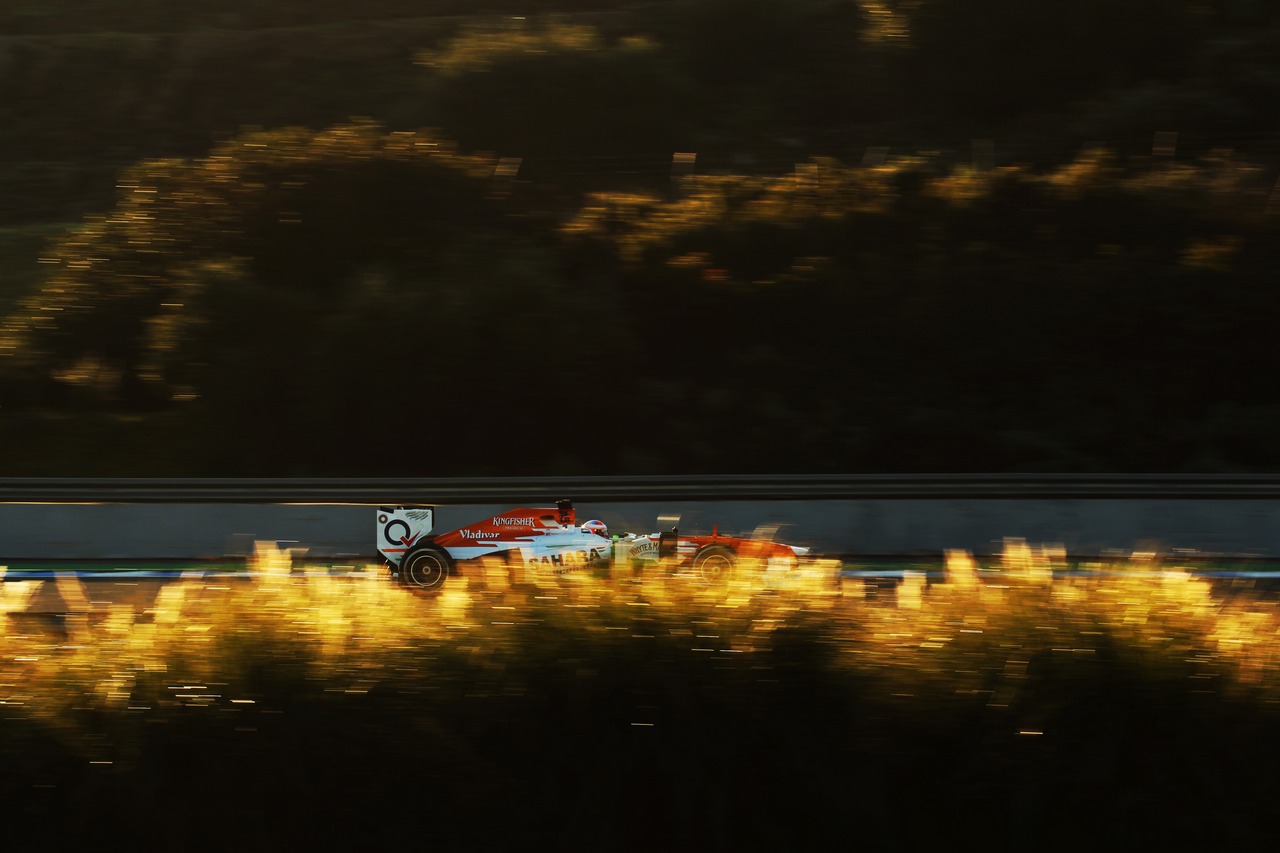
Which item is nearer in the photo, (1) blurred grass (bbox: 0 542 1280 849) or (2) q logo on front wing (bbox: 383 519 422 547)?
(1) blurred grass (bbox: 0 542 1280 849)

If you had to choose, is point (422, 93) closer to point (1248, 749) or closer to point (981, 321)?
point (981, 321)

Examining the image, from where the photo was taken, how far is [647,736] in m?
5.72

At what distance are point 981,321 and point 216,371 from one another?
1290cm

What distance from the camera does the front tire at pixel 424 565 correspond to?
485 inches

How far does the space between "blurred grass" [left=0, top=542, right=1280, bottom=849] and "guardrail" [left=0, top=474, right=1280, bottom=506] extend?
10.3 meters

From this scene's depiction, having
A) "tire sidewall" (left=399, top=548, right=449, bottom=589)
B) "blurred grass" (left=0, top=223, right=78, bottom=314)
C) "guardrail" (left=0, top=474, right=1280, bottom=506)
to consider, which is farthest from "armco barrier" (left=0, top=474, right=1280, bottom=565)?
"blurred grass" (left=0, top=223, right=78, bottom=314)

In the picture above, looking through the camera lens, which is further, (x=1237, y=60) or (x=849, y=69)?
(x=849, y=69)

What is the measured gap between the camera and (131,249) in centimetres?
2492

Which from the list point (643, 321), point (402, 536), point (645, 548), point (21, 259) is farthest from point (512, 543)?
point (21, 259)

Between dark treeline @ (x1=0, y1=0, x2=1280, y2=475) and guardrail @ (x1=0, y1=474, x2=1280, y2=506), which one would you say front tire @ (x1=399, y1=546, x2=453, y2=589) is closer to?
guardrail @ (x1=0, y1=474, x2=1280, y2=506)

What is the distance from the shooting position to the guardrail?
1608cm

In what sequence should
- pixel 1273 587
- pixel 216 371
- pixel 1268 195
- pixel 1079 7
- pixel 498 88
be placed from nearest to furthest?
pixel 1273 587 < pixel 216 371 < pixel 1268 195 < pixel 498 88 < pixel 1079 7

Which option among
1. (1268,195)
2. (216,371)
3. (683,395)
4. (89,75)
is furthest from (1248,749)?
(89,75)

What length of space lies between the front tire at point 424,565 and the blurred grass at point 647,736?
250 inches
